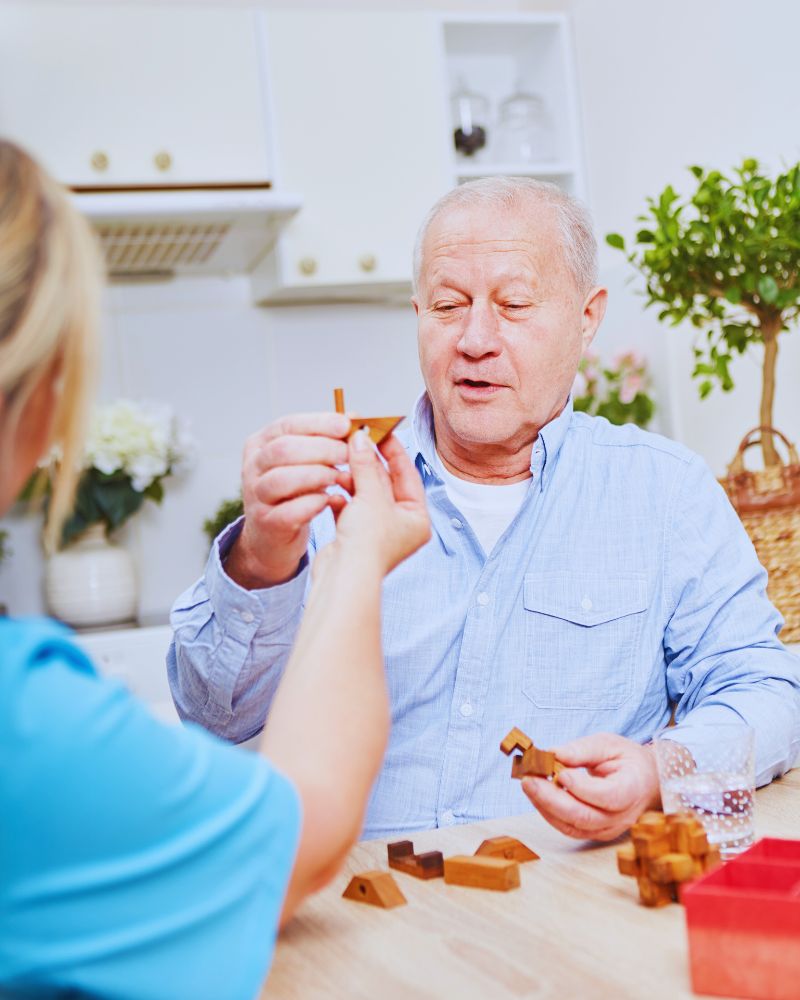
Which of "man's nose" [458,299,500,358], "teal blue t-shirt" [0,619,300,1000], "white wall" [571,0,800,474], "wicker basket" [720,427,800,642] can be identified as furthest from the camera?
"white wall" [571,0,800,474]

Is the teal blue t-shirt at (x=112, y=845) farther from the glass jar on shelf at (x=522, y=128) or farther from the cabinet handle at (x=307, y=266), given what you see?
the glass jar on shelf at (x=522, y=128)

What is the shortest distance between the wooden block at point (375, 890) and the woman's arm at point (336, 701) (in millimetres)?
232

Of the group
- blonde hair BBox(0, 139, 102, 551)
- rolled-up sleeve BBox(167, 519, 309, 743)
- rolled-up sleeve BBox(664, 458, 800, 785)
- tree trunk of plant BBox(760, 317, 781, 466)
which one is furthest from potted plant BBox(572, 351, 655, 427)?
blonde hair BBox(0, 139, 102, 551)

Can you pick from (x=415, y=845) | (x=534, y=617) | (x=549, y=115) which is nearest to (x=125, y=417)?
(x=549, y=115)

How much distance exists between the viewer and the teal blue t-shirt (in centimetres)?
55

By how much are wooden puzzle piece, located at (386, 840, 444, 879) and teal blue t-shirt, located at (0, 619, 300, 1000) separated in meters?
0.39

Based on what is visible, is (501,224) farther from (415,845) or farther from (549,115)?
(549,115)

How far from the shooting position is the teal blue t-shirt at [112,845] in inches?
21.8

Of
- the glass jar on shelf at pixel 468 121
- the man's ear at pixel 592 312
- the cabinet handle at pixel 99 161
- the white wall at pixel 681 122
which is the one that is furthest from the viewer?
the glass jar on shelf at pixel 468 121

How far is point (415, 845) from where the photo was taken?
110cm

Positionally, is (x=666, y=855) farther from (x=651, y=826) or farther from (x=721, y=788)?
(x=721, y=788)

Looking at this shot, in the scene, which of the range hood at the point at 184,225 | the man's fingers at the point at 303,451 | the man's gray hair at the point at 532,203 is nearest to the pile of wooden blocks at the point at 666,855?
the man's fingers at the point at 303,451

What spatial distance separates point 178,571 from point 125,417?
0.49 meters

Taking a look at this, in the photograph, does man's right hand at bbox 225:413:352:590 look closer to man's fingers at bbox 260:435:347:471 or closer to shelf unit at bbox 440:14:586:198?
man's fingers at bbox 260:435:347:471
